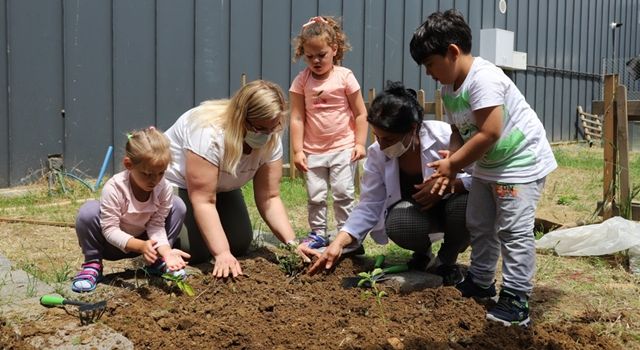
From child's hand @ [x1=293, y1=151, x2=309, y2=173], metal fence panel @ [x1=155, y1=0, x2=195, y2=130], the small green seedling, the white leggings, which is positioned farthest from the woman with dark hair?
metal fence panel @ [x1=155, y1=0, x2=195, y2=130]

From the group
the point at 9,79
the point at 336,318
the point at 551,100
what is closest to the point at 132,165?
the point at 336,318

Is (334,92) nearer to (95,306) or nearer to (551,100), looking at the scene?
(95,306)

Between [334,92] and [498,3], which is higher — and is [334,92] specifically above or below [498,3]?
below

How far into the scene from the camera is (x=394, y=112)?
10.1ft

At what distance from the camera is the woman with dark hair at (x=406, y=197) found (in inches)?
124

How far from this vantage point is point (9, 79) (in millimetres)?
6367

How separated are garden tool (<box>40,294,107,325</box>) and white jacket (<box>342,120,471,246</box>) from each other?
3.98 feet

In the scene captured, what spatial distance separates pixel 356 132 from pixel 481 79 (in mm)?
1913

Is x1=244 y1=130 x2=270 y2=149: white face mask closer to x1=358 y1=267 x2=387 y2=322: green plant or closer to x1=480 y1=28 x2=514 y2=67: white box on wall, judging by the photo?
x1=358 y1=267 x2=387 y2=322: green plant

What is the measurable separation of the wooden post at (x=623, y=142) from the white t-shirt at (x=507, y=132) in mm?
1957

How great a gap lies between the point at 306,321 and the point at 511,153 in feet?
3.50

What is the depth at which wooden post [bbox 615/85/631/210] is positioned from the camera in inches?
177

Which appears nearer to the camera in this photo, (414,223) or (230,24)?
(414,223)

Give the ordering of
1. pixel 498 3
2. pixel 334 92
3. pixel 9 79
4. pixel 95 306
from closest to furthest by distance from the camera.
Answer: pixel 95 306
pixel 334 92
pixel 9 79
pixel 498 3
